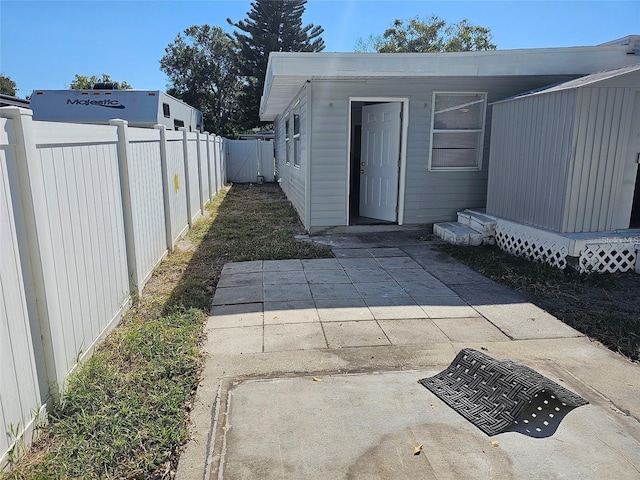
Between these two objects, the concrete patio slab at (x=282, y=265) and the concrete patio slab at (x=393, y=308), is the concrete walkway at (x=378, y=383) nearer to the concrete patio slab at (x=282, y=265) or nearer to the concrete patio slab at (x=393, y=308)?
the concrete patio slab at (x=393, y=308)

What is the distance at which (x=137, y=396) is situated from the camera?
271 centimetres

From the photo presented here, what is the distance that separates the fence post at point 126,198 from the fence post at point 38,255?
5.29 feet

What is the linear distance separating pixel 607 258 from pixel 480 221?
6.14ft

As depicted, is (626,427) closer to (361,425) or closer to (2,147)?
(361,425)

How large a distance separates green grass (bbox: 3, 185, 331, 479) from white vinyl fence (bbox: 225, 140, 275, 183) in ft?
47.2

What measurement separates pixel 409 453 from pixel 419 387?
666 millimetres

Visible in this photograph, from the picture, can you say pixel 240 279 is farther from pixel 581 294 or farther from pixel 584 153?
pixel 584 153

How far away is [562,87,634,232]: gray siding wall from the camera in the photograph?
5133 mm

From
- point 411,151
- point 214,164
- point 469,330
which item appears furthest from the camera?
point 214,164

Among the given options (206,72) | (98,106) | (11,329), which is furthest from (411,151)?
(206,72)

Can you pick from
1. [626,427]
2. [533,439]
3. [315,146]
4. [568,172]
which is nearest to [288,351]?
[533,439]

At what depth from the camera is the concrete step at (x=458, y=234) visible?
6.74m

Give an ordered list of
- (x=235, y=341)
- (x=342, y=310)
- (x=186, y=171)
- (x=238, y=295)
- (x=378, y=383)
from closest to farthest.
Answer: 1. (x=378, y=383)
2. (x=235, y=341)
3. (x=342, y=310)
4. (x=238, y=295)
5. (x=186, y=171)

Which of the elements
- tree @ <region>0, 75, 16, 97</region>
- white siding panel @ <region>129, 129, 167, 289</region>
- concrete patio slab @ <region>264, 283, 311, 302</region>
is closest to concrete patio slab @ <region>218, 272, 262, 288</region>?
concrete patio slab @ <region>264, 283, 311, 302</region>
